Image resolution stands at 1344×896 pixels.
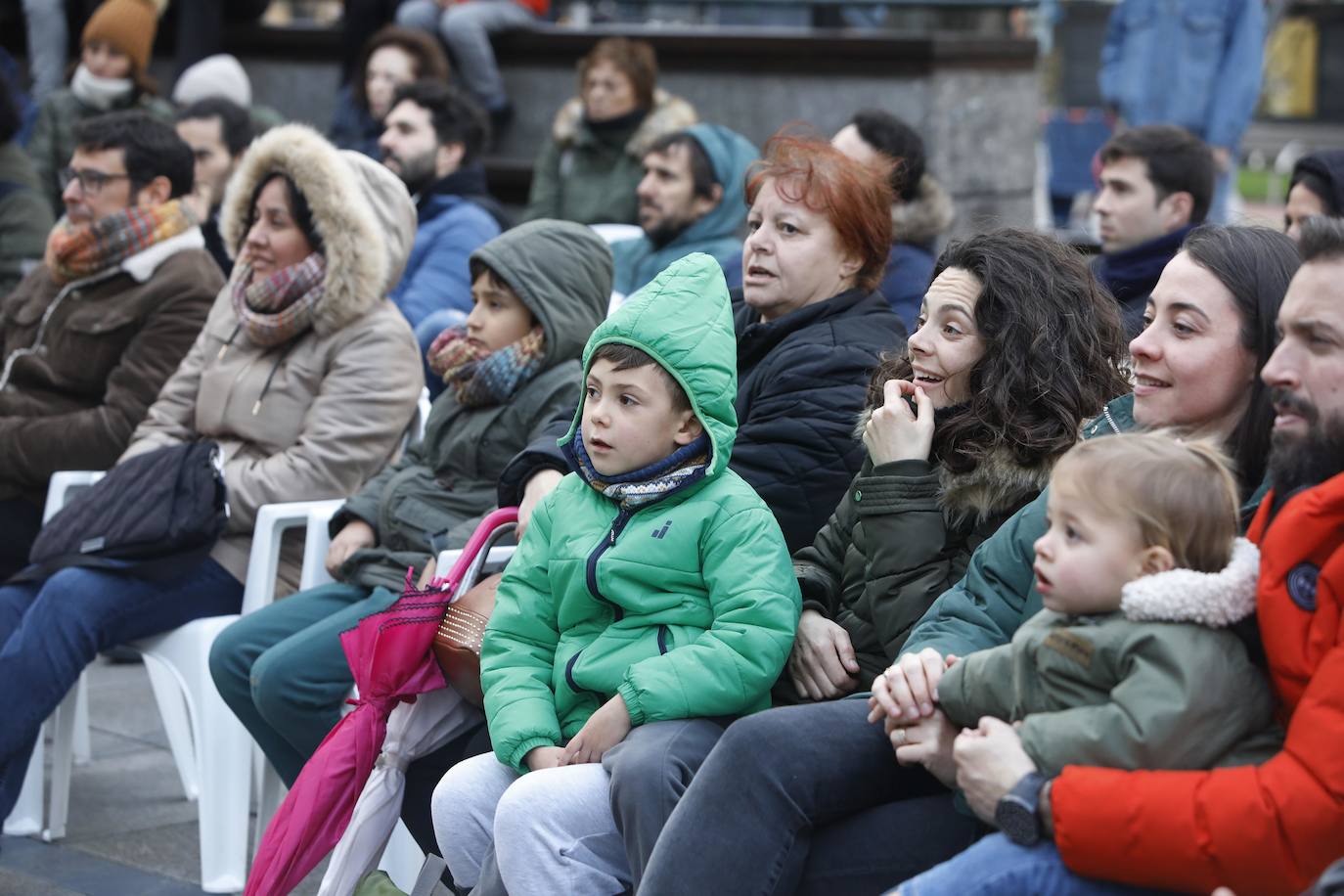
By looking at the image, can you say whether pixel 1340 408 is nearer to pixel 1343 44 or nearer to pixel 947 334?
pixel 947 334

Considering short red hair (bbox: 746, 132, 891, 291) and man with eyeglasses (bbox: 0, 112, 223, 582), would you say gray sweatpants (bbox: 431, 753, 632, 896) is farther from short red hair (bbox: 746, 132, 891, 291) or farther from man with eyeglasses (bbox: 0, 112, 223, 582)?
man with eyeglasses (bbox: 0, 112, 223, 582)

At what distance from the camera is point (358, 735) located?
355cm

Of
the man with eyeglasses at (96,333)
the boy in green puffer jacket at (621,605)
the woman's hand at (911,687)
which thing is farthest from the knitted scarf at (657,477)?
the man with eyeglasses at (96,333)

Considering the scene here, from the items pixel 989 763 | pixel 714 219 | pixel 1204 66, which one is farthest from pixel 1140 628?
pixel 1204 66

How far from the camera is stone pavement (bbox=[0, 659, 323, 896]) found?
14.4ft

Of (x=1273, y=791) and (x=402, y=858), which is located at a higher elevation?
(x=1273, y=791)

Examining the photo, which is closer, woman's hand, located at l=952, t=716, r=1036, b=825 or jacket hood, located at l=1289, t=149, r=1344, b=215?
woman's hand, located at l=952, t=716, r=1036, b=825

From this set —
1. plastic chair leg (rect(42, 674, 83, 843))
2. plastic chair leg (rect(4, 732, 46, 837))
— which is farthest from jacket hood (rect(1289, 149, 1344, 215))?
plastic chair leg (rect(4, 732, 46, 837))

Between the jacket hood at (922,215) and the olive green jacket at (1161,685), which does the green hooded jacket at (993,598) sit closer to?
the olive green jacket at (1161,685)

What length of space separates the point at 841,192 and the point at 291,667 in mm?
1666

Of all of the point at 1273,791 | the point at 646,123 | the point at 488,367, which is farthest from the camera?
the point at 646,123

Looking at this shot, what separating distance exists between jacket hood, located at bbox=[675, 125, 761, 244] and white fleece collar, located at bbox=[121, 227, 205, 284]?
5.39 feet

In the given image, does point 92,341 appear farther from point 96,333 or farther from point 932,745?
point 932,745

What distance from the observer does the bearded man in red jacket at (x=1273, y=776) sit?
226 centimetres
